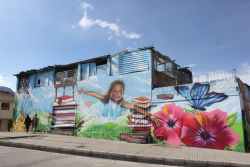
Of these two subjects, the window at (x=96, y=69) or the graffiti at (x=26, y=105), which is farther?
the graffiti at (x=26, y=105)

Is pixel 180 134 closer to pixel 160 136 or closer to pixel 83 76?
pixel 160 136

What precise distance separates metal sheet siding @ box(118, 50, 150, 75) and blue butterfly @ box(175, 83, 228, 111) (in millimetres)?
2828

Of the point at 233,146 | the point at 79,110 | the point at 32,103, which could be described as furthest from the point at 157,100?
the point at 32,103

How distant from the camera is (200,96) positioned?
8977 mm

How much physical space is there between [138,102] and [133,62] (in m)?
2.59

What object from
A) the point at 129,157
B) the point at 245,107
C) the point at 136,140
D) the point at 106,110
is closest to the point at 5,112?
the point at 106,110

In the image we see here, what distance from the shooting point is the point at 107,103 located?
1175cm

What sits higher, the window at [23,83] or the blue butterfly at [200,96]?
the window at [23,83]

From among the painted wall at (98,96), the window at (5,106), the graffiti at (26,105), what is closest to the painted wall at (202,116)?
the painted wall at (98,96)

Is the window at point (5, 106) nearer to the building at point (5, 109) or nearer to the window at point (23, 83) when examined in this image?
the building at point (5, 109)

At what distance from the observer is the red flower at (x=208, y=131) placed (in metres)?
8.05

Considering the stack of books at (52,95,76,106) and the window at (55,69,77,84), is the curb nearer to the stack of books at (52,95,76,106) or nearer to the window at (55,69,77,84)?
the stack of books at (52,95,76,106)

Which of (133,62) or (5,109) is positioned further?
(5,109)

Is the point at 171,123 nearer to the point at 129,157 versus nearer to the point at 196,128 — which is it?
the point at 196,128
